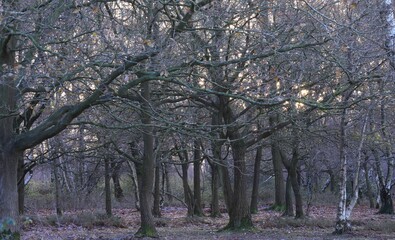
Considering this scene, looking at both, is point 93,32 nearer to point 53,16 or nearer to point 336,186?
point 53,16

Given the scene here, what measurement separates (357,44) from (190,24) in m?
4.49

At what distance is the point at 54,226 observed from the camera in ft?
70.4

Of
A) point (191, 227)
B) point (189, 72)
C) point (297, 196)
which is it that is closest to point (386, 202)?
point (297, 196)

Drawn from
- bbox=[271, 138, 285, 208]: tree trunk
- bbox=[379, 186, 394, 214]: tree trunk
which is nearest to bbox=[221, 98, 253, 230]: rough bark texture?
bbox=[271, 138, 285, 208]: tree trunk

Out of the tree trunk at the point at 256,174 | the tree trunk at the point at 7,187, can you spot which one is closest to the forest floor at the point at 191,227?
the tree trunk at the point at 256,174

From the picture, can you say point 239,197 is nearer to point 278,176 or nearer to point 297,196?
point 297,196

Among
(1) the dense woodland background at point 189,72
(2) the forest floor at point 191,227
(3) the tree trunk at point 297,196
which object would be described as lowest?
(2) the forest floor at point 191,227

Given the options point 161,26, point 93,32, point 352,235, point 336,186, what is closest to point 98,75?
point 93,32

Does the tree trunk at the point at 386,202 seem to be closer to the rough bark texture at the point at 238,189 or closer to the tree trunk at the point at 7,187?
the rough bark texture at the point at 238,189

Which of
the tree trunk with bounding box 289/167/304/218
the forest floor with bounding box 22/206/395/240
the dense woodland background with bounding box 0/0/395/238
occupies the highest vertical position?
the dense woodland background with bounding box 0/0/395/238

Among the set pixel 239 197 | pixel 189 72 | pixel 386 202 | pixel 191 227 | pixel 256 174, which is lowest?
pixel 191 227

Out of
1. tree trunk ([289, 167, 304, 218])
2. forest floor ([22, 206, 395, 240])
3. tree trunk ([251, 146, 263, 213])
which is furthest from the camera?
tree trunk ([251, 146, 263, 213])

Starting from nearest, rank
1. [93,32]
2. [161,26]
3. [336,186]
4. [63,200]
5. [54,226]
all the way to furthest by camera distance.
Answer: [93,32] < [161,26] < [54,226] < [63,200] < [336,186]

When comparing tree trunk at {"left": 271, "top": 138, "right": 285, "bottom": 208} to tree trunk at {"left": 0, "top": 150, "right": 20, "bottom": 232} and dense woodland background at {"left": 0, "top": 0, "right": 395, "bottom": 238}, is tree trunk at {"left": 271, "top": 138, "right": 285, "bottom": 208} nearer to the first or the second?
dense woodland background at {"left": 0, "top": 0, "right": 395, "bottom": 238}
